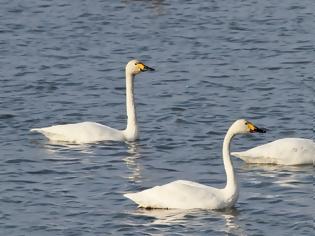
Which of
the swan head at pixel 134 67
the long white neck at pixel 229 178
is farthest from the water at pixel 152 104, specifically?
the swan head at pixel 134 67

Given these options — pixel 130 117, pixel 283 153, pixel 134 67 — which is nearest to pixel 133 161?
pixel 130 117

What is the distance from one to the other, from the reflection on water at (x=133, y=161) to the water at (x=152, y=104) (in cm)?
3

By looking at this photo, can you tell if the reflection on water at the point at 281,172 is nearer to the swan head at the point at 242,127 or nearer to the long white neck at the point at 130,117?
the swan head at the point at 242,127

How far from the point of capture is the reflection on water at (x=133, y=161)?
22919 mm

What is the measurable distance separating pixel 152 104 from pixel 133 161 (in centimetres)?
474

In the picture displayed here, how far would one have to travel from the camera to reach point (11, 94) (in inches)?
1164

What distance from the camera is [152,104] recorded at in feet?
94.3

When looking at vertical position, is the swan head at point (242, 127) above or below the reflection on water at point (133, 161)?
above

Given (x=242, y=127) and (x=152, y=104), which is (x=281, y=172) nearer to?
(x=242, y=127)

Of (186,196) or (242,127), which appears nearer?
(186,196)

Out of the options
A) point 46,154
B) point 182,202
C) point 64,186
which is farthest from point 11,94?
point 182,202

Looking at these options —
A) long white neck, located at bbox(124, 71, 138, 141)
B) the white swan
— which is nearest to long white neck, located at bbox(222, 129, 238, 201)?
the white swan

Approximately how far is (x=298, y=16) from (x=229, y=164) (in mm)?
17303

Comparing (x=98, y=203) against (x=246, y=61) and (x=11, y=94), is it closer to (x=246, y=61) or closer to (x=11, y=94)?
(x=11, y=94)
